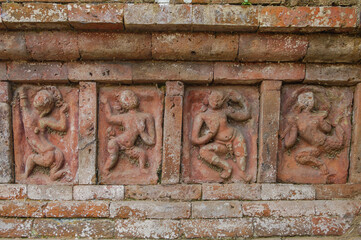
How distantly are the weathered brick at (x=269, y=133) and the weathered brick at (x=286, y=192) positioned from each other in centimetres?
11

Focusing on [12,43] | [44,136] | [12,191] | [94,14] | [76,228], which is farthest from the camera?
[44,136]

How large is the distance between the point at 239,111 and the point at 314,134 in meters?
0.94

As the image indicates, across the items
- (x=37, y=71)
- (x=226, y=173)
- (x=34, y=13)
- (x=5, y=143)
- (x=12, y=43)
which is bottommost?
(x=226, y=173)

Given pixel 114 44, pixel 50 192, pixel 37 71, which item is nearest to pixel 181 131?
pixel 114 44

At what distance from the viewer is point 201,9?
303cm

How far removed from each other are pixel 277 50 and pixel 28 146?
3175mm

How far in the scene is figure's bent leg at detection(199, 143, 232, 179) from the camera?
3451 mm

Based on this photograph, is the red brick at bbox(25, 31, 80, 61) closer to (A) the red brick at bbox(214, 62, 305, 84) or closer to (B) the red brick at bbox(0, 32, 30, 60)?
(B) the red brick at bbox(0, 32, 30, 60)

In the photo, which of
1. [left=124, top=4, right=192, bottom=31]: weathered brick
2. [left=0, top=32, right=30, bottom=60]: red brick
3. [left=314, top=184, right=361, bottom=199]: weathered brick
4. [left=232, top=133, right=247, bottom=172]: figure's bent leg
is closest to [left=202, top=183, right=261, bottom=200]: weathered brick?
[left=232, top=133, right=247, bottom=172]: figure's bent leg

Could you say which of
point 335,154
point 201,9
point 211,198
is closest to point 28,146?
point 211,198

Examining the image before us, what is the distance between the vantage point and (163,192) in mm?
3406

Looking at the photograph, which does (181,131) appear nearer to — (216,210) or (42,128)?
(216,210)

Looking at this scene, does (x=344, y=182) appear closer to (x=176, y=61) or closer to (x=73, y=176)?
(x=176, y=61)

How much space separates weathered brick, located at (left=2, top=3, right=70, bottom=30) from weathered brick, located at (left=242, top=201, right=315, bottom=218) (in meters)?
2.91
